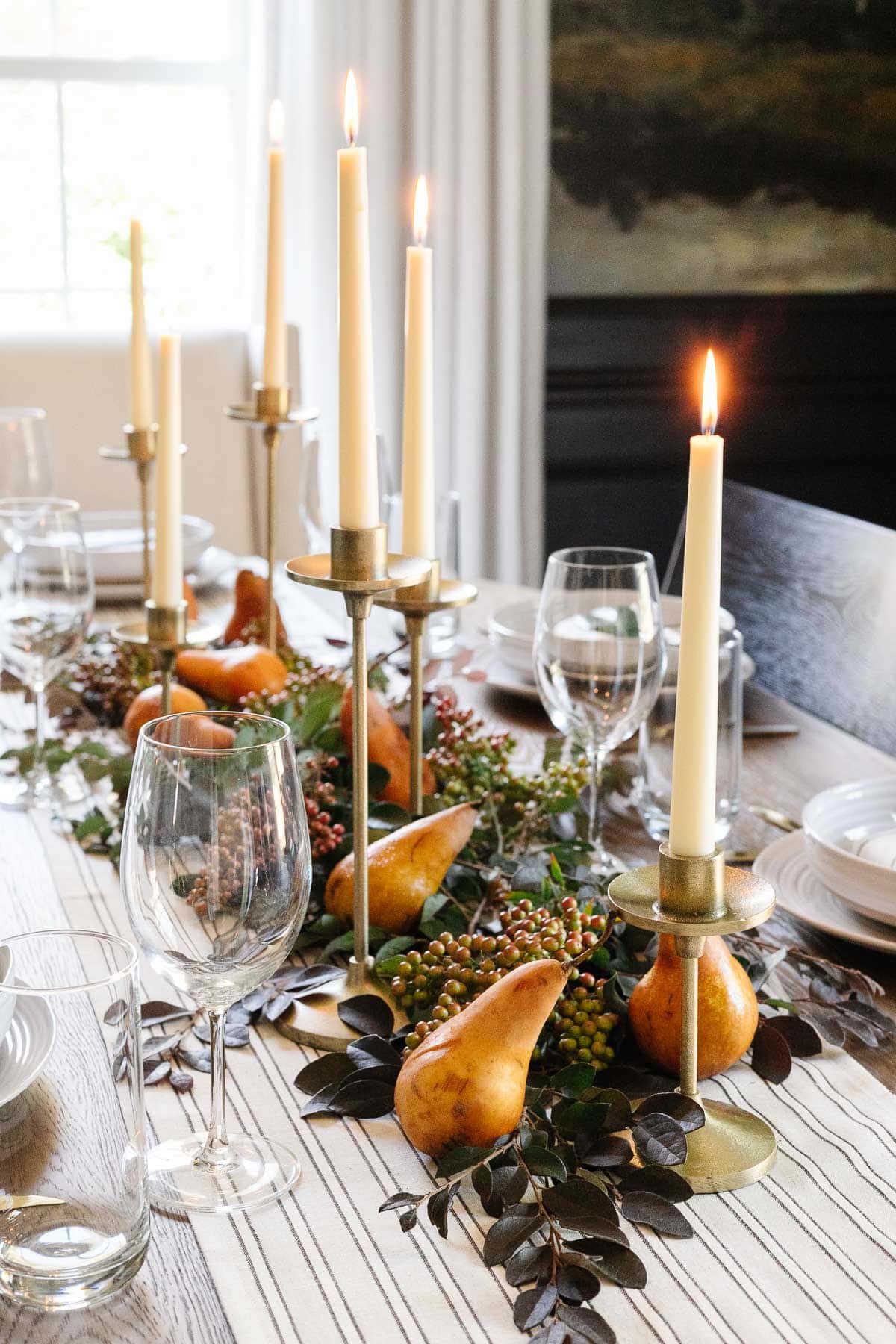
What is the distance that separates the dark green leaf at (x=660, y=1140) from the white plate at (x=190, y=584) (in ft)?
4.14

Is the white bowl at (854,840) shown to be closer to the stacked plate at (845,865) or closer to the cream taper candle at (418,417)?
the stacked plate at (845,865)

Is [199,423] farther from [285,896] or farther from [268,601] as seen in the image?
[285,896]

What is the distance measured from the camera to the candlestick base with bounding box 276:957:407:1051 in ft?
2.52

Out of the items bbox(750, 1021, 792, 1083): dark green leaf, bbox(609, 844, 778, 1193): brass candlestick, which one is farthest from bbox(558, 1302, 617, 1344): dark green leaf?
bbox(750, 1021, 792, 1083): dark green leaf

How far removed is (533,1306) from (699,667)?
0.85ft

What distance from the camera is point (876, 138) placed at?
3.72m

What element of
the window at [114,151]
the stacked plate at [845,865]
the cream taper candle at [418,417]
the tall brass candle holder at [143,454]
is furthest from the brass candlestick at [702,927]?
the window at [114,151]

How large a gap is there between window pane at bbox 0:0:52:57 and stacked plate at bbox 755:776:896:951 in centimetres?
293

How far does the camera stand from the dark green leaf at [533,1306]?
0.55m

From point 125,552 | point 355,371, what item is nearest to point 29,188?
point 125,552

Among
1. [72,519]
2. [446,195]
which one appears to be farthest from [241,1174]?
[446,195]

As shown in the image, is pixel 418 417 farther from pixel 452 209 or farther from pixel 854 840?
pixel 452 209

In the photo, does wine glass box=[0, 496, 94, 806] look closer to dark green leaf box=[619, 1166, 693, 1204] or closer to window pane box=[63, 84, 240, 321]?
dark green leaf box=[619, 1166, 693, 1204]

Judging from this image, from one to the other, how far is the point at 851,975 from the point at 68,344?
Answer: 2137mm
